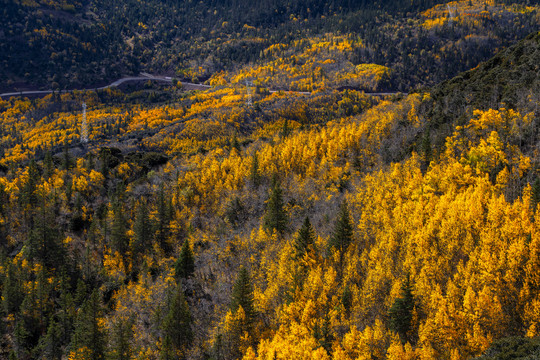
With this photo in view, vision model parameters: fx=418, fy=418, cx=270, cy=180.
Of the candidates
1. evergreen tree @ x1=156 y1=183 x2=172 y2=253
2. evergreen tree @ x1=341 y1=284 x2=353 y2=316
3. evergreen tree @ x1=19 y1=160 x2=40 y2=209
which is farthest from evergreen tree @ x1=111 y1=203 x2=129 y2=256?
evergreen tree @ x1=341 y1=284 x2=353 y2=316

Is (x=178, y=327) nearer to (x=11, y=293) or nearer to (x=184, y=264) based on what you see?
(x=184, y=264)

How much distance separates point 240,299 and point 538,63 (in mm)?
62270

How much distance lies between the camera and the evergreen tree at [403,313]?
136ft

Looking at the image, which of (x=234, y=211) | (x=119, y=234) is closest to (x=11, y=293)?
(x=119, y=234)

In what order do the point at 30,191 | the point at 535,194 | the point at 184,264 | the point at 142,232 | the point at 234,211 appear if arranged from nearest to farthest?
the point at 535,194
the point at 184,264
the point at 142,232
the point at 234,211
the point at 30,191

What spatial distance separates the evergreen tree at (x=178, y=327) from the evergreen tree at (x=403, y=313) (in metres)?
26.4

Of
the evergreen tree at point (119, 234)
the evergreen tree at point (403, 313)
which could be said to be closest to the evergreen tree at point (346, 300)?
the evergreen tree at point (403, 313)

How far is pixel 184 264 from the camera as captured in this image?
65.1 metres

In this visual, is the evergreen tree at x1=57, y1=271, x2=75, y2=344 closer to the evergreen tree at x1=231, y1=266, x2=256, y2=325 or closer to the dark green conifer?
the evergreen tree at x1=231, y1=266, x2=256, y2=325

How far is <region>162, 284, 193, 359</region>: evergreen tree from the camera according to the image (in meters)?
53.5

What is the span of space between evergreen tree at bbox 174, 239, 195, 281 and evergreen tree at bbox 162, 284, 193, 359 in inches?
383

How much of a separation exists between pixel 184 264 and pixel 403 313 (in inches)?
1396

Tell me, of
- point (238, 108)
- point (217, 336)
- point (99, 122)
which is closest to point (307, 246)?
point (217, 336)

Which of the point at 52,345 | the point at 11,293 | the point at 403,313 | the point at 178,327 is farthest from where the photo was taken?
the point at 11,293
